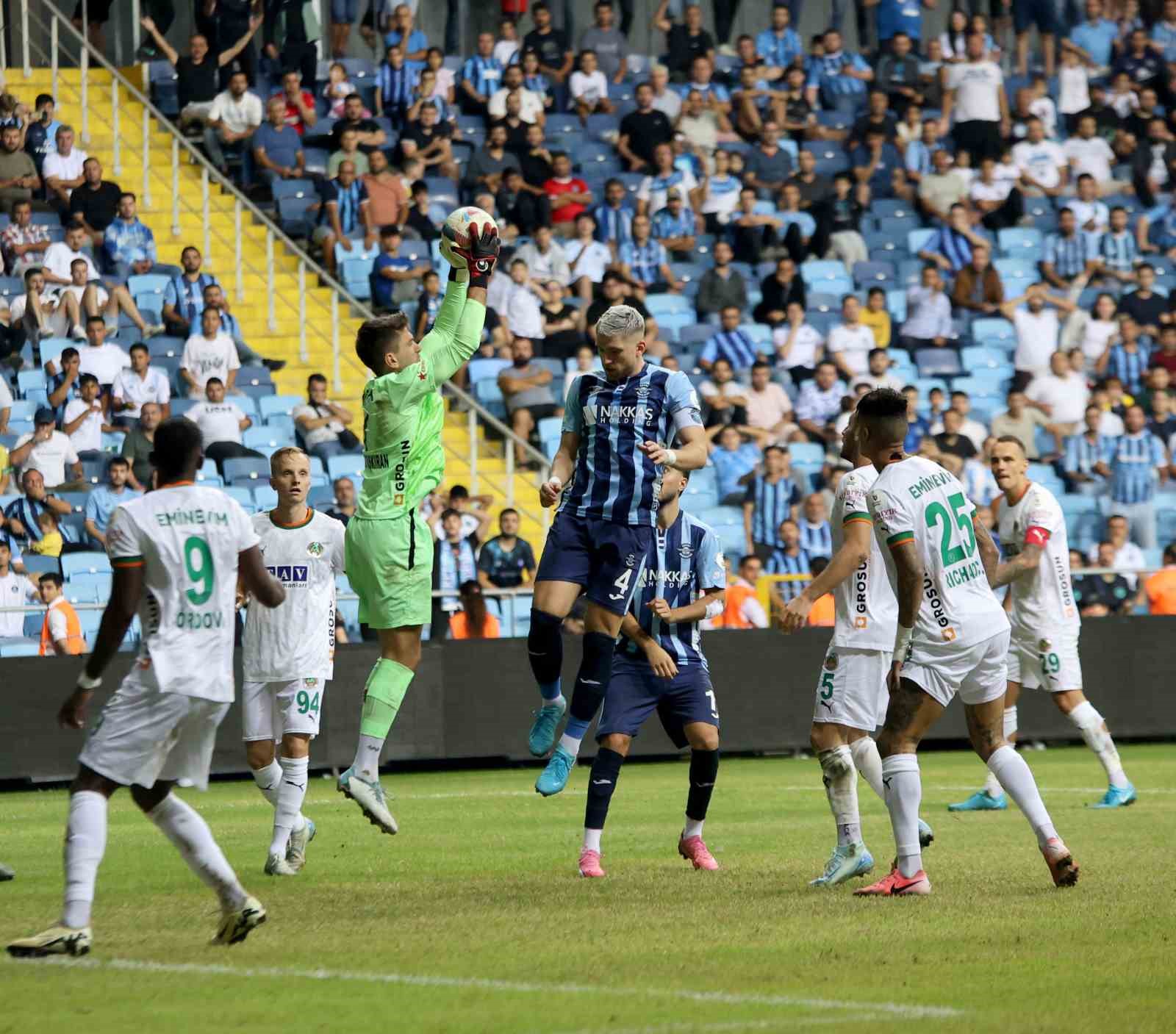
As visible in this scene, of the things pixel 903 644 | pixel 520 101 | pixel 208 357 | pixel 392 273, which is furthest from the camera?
pixel 520 101

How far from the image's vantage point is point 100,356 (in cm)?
1995

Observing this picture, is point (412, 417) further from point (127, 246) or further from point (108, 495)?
point (127, 246)

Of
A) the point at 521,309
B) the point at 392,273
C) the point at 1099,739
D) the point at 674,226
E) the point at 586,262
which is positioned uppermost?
the point at 674,226

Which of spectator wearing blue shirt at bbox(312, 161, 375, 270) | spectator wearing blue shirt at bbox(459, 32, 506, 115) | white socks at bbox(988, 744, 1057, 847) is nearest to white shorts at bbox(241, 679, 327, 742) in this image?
white socks at bbox(988, 744, 1057, 847)

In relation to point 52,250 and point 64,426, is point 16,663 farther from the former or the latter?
point 52,250

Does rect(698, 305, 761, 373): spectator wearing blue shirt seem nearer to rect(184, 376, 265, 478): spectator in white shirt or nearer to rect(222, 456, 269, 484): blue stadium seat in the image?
rect(184, 376, 265, 478): spectator in white shirt

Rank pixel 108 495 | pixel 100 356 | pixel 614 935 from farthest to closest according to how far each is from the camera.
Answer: pixel 100 356 < pixel 108 495 < pixel 614 935

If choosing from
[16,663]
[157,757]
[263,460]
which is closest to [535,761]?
[263,460]

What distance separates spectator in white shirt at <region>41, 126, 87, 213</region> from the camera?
70.7 ft

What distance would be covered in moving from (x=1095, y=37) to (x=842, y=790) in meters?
21.6

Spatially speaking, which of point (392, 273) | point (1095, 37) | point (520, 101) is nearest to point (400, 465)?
point (392, 273)

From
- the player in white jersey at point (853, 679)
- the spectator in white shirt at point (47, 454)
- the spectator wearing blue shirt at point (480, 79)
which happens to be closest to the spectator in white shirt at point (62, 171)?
the spectator in white shirt at point (47, 454)

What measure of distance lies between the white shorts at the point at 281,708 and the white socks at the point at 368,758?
1.44 ft

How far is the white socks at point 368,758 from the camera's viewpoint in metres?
10.2
